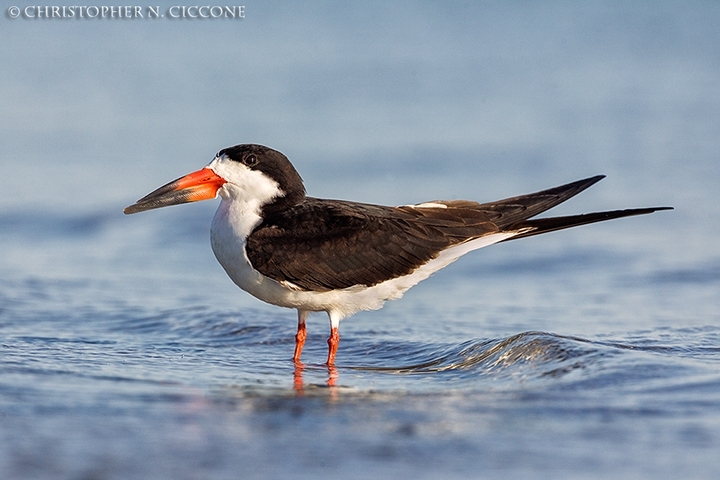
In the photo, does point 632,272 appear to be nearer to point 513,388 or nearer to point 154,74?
point 513,388

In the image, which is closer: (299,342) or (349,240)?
(349,240)

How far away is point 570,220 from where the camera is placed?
19.8 feet

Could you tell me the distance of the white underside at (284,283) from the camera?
602 cm

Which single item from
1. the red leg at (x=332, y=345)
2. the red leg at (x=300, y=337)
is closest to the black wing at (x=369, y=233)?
the red leg at (x=332, y=345)

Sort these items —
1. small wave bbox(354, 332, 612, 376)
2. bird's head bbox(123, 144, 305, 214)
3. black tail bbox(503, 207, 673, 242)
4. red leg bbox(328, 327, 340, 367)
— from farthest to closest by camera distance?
red leg bbox(328, 327, 340, 367), bird's head bbox(123, 144, 305, 214), black tail bbox(503, 207, 673, 242), small wave bbox(354, 332, 612, 376)

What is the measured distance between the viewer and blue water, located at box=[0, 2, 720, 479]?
4.42 metres

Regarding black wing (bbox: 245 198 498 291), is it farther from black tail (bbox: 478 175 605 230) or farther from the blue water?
the blue water

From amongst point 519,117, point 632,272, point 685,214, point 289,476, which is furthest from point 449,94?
point 289,476

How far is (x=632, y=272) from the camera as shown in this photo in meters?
8.52

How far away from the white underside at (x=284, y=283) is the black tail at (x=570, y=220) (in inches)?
4.1

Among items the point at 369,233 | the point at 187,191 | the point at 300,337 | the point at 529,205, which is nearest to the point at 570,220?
the point at 529,205

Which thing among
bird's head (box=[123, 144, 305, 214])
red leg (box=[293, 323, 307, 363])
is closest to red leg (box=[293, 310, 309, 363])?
red leg (box=[293, 323, 307, 363])

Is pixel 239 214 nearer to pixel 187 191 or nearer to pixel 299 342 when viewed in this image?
Result: pixel 187 191

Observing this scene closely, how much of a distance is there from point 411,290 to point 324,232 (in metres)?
2.49
